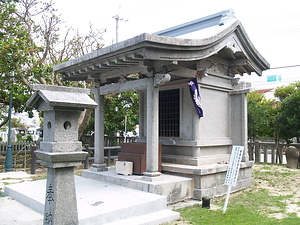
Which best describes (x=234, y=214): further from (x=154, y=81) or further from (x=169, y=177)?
(x=154, y=81)

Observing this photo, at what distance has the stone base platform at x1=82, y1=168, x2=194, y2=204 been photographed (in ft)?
23.9

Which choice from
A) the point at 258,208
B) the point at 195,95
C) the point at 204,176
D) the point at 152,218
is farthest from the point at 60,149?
the point at 258,208

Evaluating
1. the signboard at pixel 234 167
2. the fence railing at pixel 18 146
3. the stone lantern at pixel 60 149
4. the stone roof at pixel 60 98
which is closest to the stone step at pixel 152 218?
the signboard at pixel 234 167

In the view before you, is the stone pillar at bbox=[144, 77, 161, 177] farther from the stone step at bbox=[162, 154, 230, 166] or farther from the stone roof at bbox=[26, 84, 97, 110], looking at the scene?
the stone roof at bbox=[26, 84, 97, 110]

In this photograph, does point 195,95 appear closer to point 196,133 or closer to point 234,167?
point 196,133

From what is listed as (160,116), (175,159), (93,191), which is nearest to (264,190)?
(175,159)

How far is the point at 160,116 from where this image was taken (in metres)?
10.2

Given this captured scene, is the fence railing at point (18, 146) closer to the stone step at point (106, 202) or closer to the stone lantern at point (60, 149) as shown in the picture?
the stone step at point (106, 202)

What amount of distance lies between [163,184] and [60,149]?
356 cm

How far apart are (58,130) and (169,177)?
14.5 feet

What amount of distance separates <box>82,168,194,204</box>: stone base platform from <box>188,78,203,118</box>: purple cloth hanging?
2047 mm

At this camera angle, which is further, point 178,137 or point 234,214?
point 178,137

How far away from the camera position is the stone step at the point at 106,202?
573 centimetres

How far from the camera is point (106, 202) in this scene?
6395 millimetres
